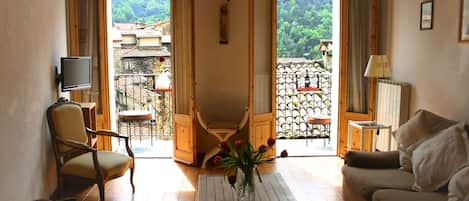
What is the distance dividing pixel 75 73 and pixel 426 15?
3642 millimetres

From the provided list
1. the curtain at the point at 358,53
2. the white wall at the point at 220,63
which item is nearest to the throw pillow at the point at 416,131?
the curtain at the point at 358,53

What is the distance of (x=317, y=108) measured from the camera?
7930 millimetres

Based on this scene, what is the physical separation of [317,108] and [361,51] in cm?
205

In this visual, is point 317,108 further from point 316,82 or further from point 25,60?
point 25,60

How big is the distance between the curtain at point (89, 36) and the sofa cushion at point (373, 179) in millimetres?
3500

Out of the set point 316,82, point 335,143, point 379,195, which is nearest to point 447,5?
point 379,195

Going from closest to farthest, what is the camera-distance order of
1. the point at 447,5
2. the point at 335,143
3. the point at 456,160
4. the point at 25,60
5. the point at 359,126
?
1. the point at 456,160
2. the point at 25,60
3. the point at 447,5
4. the point at 359,126
5. the point at 335,143

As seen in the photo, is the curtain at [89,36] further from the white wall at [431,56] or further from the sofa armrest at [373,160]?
the white wall at [431,56]

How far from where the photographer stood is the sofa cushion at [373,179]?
367 cm

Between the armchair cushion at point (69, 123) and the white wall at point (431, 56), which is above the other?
the white wall at point (431, 56)

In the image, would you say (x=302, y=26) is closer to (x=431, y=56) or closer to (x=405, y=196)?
(x=431, y=56)

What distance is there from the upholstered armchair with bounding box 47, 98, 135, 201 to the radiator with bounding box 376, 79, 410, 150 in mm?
2900

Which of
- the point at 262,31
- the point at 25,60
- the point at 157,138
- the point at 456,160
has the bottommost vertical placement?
the point at 157,138

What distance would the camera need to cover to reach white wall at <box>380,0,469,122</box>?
418 cm
